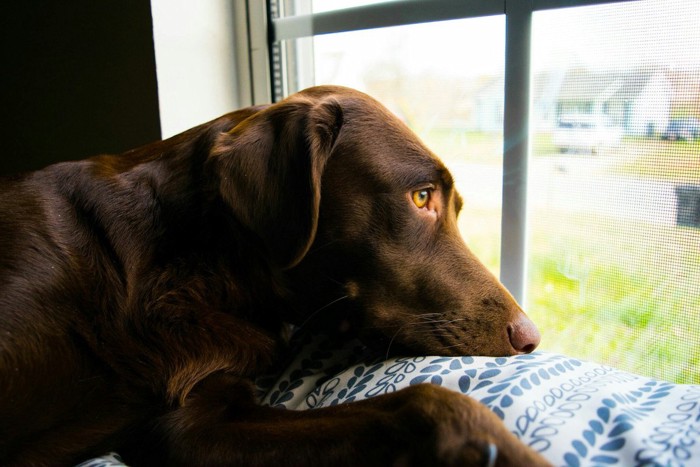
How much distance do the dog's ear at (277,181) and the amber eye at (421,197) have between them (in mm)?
255

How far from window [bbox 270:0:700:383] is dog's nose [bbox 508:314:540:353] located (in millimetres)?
389

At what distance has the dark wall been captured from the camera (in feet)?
7.77

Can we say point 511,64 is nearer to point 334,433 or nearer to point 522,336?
point 522,336

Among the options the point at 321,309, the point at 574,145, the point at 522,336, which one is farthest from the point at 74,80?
the point at 522,336

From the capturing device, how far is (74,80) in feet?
8.91

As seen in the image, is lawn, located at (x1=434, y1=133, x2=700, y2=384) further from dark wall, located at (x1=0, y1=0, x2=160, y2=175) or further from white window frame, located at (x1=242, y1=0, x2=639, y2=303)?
dark wall, located at (x1=0, y1=0, x2=160, y2=175)

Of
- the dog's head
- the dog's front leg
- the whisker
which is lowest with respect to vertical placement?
the dog's front leg

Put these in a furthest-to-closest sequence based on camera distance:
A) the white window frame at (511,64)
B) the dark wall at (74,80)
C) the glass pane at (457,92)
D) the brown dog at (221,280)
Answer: the dark wall at (74,80) < the glass pane at (457,92) < the white window frame at (511,64) < the brown dog at (221,280)

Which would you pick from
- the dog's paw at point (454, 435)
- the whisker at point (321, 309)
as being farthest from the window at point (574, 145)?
the dog's paw at point (454, 435)

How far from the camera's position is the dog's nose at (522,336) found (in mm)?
1396

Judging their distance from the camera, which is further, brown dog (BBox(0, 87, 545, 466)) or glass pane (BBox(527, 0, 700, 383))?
glass pane (BBox(527, 0, 700, 383))

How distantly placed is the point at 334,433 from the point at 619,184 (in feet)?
3.43

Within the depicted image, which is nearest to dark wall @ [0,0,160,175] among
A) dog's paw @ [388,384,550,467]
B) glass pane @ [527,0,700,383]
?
glass pane @ [527,0,700,383]

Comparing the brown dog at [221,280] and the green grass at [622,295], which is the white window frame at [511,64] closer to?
the green grass at [622,295]
